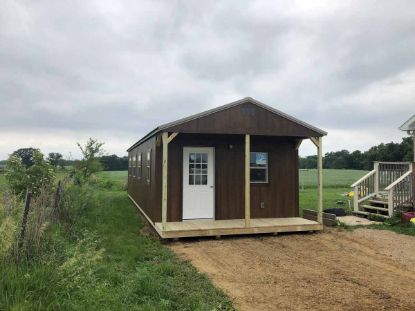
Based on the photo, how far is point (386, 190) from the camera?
10.8 m

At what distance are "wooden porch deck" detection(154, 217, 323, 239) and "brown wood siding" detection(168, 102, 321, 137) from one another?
7.86 feet

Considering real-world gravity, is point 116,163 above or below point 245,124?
above

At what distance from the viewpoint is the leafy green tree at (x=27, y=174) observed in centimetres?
1036

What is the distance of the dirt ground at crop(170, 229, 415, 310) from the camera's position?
4.31 meters

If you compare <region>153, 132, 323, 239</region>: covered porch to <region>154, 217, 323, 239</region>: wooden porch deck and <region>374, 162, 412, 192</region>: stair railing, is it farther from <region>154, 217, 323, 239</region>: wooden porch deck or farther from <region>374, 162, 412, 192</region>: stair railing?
<region>374, 162, 412, 192</region>: stair railing

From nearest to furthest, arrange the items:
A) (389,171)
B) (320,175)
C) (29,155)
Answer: (320,175)
(389,171)
(29,155)

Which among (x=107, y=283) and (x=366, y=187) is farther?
(x=366, y=187)

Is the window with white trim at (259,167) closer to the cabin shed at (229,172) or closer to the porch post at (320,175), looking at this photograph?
the cabin shed at (229,172)

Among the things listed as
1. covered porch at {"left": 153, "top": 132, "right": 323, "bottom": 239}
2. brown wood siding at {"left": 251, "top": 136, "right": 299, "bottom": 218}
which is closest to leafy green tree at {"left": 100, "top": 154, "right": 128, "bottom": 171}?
brown wood siding at {"left": 251, "top": 136, "right": 299, "bottom": 218}

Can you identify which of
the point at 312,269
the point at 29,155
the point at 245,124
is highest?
the point at 245,124

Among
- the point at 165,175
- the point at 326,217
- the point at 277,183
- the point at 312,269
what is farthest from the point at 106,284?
the point at 326,217

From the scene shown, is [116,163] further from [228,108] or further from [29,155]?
[228,108]

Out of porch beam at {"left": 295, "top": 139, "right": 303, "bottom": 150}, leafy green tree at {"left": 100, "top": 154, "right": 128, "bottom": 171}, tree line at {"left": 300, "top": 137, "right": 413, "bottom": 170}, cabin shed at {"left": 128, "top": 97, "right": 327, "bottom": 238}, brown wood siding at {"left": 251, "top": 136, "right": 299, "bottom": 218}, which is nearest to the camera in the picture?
cabin shed at {"left": 128, "top": 97, "right": 327, "bottom": 238}

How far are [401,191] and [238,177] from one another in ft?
17.7
